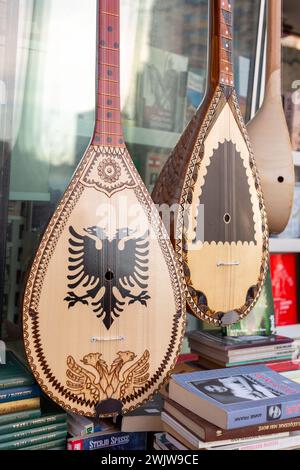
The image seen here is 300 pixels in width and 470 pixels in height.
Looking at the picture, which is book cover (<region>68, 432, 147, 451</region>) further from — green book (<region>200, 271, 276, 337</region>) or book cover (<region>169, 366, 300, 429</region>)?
green book (<region>200, 271, 276, 337</region>)

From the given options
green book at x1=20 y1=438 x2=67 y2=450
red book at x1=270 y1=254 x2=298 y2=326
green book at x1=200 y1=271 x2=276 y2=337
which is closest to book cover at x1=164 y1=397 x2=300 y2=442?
green book at x1=20 y1=438 x2=67 y2=450

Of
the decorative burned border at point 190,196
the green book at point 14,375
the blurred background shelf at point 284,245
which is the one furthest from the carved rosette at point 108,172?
the blurred background shelf at point 284,245

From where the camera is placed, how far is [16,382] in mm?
880

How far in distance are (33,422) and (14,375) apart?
95 millimetres

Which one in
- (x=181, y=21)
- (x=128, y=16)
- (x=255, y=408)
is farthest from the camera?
(x=181, y=21)

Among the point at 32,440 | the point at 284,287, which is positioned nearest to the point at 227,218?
the point at 32,440

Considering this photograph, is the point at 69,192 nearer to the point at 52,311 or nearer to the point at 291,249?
the point at 52,311

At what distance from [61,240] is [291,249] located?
1015 mm

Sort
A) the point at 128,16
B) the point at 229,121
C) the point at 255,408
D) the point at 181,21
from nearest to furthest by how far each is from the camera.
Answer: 1. the point at 255,408
2. the point at 229,121
3. the point at 128,16
4. the point at 181,21

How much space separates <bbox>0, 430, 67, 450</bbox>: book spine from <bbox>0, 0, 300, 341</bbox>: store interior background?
1.02 feet

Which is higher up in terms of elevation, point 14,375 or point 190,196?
point 190,196

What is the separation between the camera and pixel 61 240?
881 mm

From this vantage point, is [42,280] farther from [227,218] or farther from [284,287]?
[284,287]
